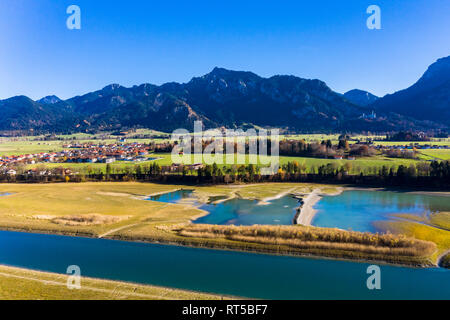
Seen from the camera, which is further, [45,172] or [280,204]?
[45,172]

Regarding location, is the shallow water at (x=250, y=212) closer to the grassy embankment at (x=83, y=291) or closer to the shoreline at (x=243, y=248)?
the shoreline at (x=243, y=248)

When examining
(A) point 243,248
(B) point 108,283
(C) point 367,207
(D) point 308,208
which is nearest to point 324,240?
(A) point 243,248

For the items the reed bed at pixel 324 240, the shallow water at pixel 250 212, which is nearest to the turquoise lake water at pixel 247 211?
the shallow water at pixel 250 212

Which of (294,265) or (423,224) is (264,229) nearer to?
(294,265)

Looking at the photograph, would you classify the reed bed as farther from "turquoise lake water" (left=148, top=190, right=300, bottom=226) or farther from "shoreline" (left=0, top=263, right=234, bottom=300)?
"shoreline" (left=0, top=263, right=234, bottom=300)

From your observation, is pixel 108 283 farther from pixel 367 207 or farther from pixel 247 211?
pixel 367 207

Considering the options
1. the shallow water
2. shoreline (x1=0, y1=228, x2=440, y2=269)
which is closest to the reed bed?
shoreline (x1=0, y1=228, x2=440, y2=269)
